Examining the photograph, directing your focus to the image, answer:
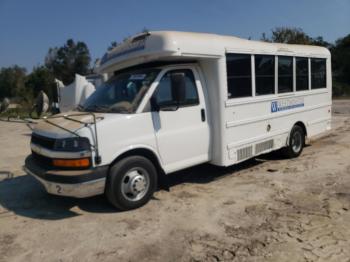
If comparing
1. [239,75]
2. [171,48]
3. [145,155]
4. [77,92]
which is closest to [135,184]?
[145,155]

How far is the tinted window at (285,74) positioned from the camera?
307 inches

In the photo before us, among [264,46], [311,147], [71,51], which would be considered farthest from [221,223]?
[71,51]

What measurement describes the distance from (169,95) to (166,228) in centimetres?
210

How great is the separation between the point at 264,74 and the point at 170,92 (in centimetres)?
250

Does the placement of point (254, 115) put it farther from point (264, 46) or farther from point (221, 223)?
point (221, 223)

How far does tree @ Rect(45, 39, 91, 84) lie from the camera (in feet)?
228

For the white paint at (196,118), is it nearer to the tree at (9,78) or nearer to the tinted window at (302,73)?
the tinted window at (302,73)

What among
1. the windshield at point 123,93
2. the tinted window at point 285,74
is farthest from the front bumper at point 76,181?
the tinted window at point 285,74

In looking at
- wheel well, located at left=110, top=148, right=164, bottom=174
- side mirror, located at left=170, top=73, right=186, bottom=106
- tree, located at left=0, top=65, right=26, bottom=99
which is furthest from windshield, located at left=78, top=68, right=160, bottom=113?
tree, located at left=0, top=65, right=26, bottom=99

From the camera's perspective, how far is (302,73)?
28.0 feet

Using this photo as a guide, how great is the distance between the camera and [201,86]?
626cm

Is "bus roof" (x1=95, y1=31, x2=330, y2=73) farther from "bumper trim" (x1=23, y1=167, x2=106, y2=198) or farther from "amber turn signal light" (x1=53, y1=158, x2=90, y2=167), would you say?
"bumper trim" (x1=23, y1=167, x2=106, y2=198)

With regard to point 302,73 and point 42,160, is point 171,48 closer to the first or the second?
point 42,160

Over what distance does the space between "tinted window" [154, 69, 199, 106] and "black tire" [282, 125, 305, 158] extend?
3191mm
